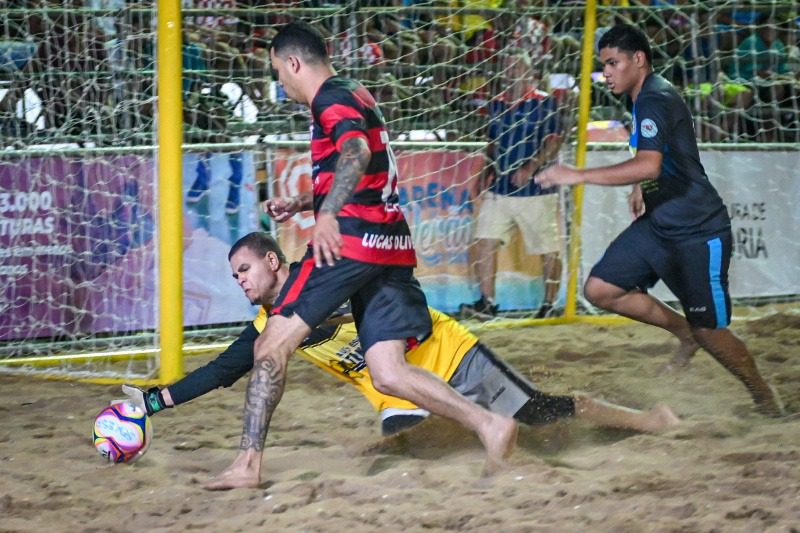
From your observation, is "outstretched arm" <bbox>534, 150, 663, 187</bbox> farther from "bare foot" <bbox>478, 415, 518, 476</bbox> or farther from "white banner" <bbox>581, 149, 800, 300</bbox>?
"white banner" <bbox>581, 149, 800, 300</bbox>

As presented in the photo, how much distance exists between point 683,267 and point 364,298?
210cm

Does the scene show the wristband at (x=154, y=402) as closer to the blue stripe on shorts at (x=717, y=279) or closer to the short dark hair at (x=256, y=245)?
the short dark hair at (x=256, y=245)

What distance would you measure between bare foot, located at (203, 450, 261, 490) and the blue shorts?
101 inches

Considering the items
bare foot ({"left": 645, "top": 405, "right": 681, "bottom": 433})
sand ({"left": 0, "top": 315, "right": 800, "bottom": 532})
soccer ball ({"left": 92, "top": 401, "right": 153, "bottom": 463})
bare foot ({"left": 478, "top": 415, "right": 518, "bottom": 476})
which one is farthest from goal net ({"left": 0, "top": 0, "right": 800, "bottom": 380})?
bare foot ({"left": 645, "top": 405, "right": 681, "bottom": 433})

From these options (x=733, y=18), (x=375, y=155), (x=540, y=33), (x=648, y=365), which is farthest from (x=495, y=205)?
(x=375, y=155)

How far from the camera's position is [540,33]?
8.74 m

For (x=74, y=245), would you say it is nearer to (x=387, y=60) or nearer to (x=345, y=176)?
(x=387, y=60)

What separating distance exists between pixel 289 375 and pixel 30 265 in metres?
1.96

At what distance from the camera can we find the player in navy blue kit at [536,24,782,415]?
575cm

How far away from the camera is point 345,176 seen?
4.36m

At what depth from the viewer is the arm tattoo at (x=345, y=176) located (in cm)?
435

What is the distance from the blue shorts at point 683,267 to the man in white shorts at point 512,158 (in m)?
2.52

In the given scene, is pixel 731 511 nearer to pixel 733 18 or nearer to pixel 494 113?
pixel 494 113

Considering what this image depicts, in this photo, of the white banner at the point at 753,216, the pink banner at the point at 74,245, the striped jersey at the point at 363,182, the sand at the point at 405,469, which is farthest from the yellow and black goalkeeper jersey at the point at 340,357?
the white banner at the point at 753,216
